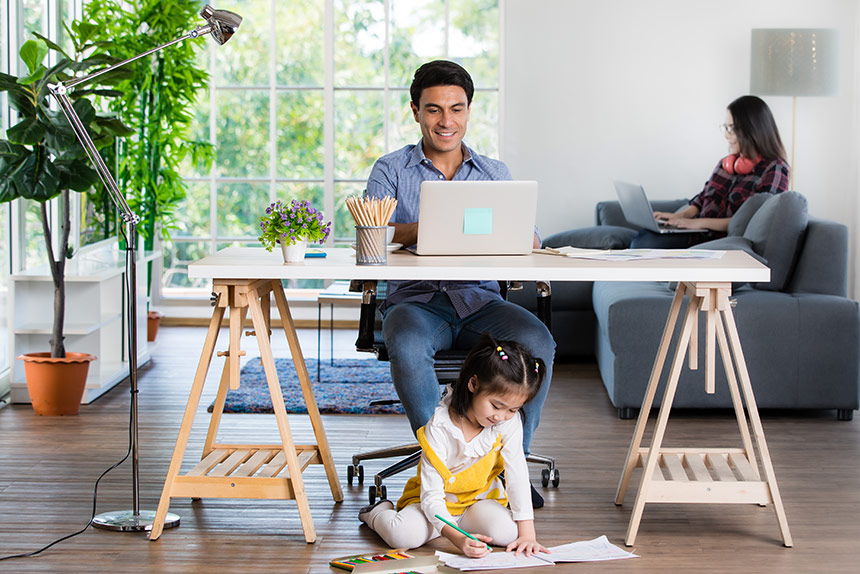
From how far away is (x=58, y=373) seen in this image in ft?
12.6

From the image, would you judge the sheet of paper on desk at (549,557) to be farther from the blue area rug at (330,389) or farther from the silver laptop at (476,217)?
the blue area rug at (330,389)

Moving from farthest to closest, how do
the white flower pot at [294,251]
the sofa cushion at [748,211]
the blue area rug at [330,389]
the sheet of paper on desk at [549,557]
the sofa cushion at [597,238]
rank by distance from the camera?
the sofa cushion at [597,238] < the sofa cushion at [748,211] < the blue area rug at [330,389] < the white flower pot at [294,251] < the sheet of paper on desk at [549,557]

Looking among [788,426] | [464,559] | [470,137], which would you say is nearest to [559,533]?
[464,559]

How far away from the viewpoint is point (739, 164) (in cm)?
472

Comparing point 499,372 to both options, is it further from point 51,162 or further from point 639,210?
point 639,210

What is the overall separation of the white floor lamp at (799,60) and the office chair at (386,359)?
2.99 meters

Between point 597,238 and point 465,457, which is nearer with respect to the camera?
point 465,457

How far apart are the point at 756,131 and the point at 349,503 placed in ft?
9.10

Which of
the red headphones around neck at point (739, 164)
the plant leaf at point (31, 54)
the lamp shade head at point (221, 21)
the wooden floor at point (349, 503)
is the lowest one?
the wooden floor at point (349, 503)

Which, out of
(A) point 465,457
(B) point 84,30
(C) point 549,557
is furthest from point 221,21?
(B) point 84,30

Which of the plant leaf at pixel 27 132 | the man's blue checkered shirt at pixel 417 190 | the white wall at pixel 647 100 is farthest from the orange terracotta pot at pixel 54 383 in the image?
the white wall at pixel 647 100

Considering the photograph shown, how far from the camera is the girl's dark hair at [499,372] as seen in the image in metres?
2.36

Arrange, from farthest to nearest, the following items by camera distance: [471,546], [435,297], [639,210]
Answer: [639,210] < [435,297] < [471,546]

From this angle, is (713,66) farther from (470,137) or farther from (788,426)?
(788,426)
